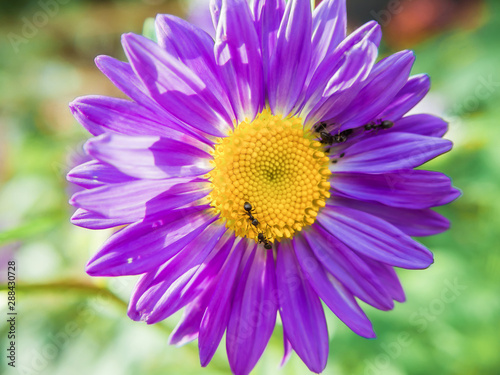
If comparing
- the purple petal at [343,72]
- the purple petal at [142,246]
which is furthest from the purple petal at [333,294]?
the purple petal at [343,72]

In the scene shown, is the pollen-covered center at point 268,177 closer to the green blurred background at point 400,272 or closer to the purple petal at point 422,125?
the purple petal at point 422,125

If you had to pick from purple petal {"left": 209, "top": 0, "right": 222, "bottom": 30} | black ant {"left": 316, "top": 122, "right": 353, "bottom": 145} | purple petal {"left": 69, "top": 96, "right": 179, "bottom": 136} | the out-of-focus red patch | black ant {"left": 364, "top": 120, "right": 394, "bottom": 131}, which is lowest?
purple petal {"left": 69, "top": 96, "right": 179, "bottom": 136}

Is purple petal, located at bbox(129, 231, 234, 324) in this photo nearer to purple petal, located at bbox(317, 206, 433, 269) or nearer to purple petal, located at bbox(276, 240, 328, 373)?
purple petal, located at bbox(276, 240, 328, 373)

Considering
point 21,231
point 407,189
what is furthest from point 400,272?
point 21,231

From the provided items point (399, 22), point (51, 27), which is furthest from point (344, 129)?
point (51, 27)

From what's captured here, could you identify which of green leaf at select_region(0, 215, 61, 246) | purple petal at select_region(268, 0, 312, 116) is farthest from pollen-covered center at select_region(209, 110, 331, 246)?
A: green leaf at select_region(0, 215, 61, 246)

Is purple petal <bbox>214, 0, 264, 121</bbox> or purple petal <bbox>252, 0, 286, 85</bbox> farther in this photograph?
purple petal <bbox>252, 0, 286, 85</bbox>

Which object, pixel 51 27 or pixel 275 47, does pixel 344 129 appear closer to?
pixel 275 47
